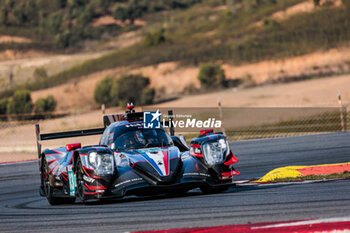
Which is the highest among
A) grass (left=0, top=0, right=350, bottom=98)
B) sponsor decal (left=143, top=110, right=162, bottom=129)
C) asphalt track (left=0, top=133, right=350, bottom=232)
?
grass (left=0, top=0, right=350, bottom=98)

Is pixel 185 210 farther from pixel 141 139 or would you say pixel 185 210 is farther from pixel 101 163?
pixel 141 139

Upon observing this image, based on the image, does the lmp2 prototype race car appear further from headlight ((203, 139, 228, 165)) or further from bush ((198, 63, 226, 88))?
bush ((198, 63, 226, 88))

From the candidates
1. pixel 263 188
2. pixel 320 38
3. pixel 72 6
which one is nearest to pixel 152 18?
pixel 72 6

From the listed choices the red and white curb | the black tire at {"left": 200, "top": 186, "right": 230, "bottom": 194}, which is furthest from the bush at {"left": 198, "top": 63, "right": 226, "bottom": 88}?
the red and white curb

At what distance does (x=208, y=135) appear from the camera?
35.2 feet

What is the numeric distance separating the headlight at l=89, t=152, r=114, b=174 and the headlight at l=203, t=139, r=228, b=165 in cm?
165

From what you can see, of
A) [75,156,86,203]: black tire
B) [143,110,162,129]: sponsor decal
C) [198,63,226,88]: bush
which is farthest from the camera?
[198,63,226,88]: bush

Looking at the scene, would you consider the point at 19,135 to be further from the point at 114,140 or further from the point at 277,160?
the point at 114,140

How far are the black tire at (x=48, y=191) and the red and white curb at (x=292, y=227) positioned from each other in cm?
535

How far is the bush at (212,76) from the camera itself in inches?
2359

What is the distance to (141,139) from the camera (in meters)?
10.9

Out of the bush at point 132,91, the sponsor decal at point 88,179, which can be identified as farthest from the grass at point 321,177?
the bush at point 132,91

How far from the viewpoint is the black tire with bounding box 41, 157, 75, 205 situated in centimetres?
1118

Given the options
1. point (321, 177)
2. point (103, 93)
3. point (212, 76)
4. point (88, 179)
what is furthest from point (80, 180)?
point (212, 76)
